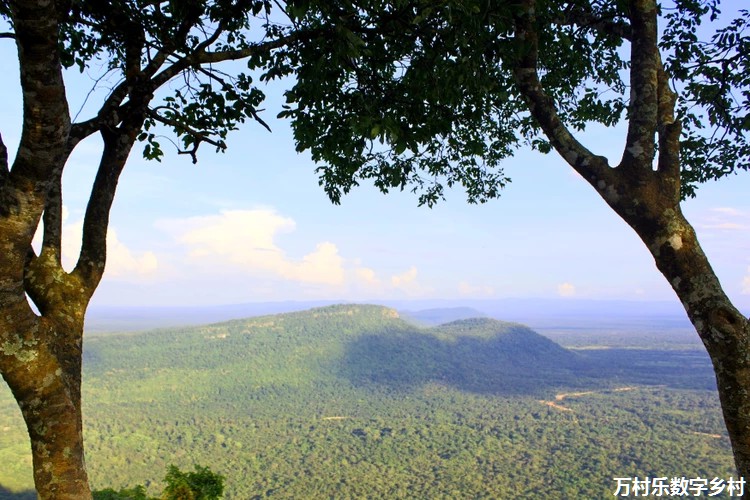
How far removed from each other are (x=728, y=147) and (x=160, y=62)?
751 cm

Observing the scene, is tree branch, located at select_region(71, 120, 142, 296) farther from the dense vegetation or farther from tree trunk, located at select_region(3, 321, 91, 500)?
the dense vegetation

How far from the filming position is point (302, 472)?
171 ft

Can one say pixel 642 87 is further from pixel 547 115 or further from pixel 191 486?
pixel 191 486

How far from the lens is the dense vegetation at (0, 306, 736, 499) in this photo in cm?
5003

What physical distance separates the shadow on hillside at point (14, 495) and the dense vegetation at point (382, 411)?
11.9 feet

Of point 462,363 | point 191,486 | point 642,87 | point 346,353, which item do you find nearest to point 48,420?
point 642,87

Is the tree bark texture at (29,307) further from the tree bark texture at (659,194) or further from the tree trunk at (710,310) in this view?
the tree trunk at (710,310)

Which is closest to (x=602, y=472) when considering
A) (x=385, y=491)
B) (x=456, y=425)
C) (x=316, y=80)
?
(x=385, y=491)

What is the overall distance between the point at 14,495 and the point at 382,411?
54185 millimetres

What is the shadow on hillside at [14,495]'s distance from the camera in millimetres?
38031

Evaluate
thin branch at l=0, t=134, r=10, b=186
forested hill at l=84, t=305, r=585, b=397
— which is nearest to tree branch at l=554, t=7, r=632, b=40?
thin branch at l=0, t=134, r=10, b=186

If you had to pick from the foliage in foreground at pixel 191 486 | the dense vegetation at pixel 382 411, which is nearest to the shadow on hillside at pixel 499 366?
the dense vegetation at pixel 382 411

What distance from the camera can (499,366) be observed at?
12362cm

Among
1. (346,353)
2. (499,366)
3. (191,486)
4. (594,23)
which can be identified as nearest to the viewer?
(594,23)
